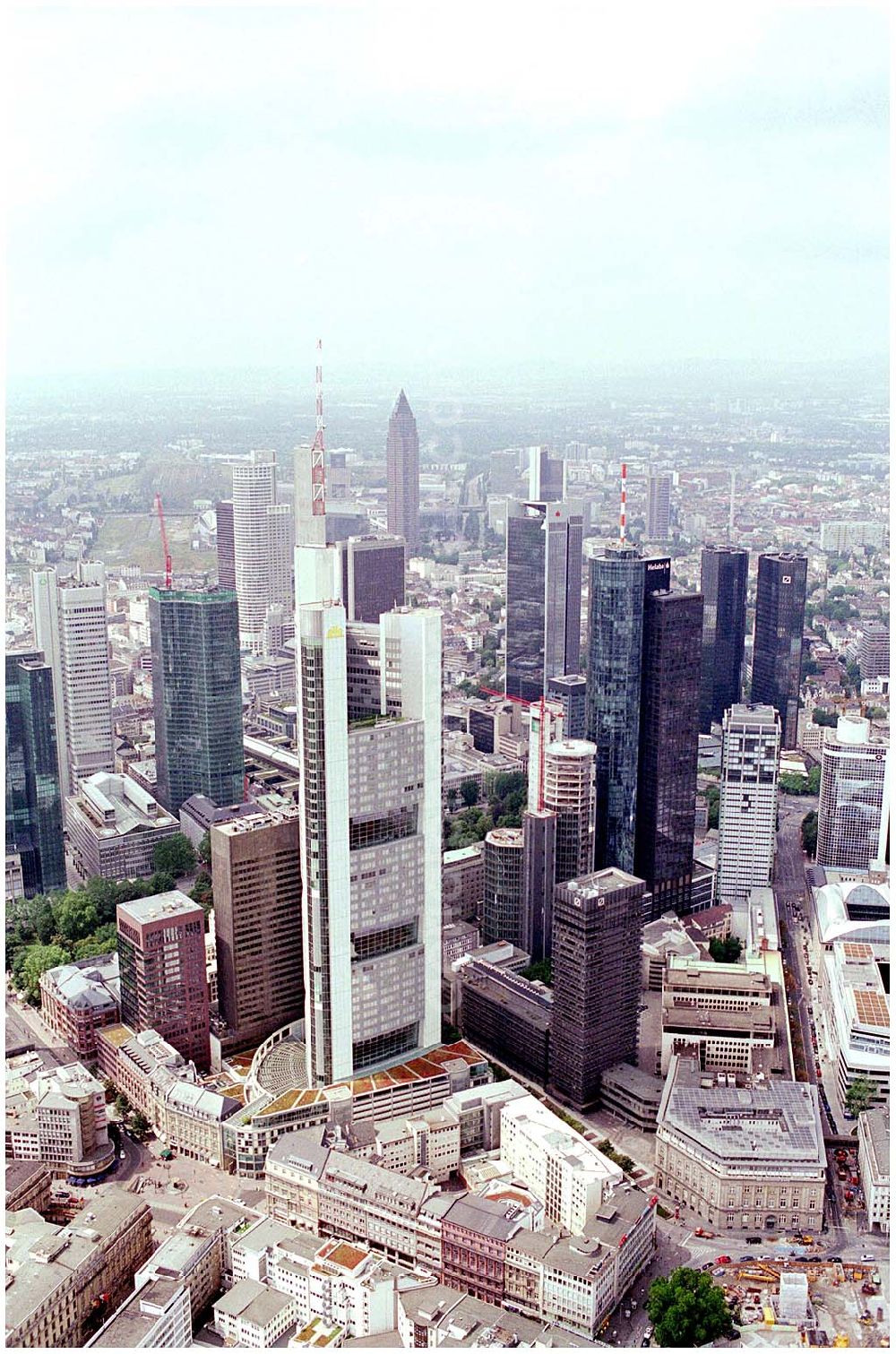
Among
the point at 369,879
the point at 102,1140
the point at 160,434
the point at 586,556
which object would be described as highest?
the point at 160,434

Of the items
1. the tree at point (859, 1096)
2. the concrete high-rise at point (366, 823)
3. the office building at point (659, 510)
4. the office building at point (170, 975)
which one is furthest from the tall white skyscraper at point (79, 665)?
the tree at point (859, 1096)

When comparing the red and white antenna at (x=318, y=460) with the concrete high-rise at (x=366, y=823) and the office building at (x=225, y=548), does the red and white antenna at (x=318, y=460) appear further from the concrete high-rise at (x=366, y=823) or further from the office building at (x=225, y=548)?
the office building at (x=225, y=548)

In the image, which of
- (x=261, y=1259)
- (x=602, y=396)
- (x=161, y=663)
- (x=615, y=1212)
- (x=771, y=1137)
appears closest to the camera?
(x=261, y=1259)

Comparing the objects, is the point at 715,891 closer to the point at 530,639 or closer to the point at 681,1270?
the point at 530,639

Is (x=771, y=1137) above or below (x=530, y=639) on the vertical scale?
below

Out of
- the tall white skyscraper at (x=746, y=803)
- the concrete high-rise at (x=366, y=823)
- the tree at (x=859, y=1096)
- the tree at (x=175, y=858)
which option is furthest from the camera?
the tree at (x=175, y=858)

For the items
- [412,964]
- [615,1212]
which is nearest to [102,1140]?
[412,964]
